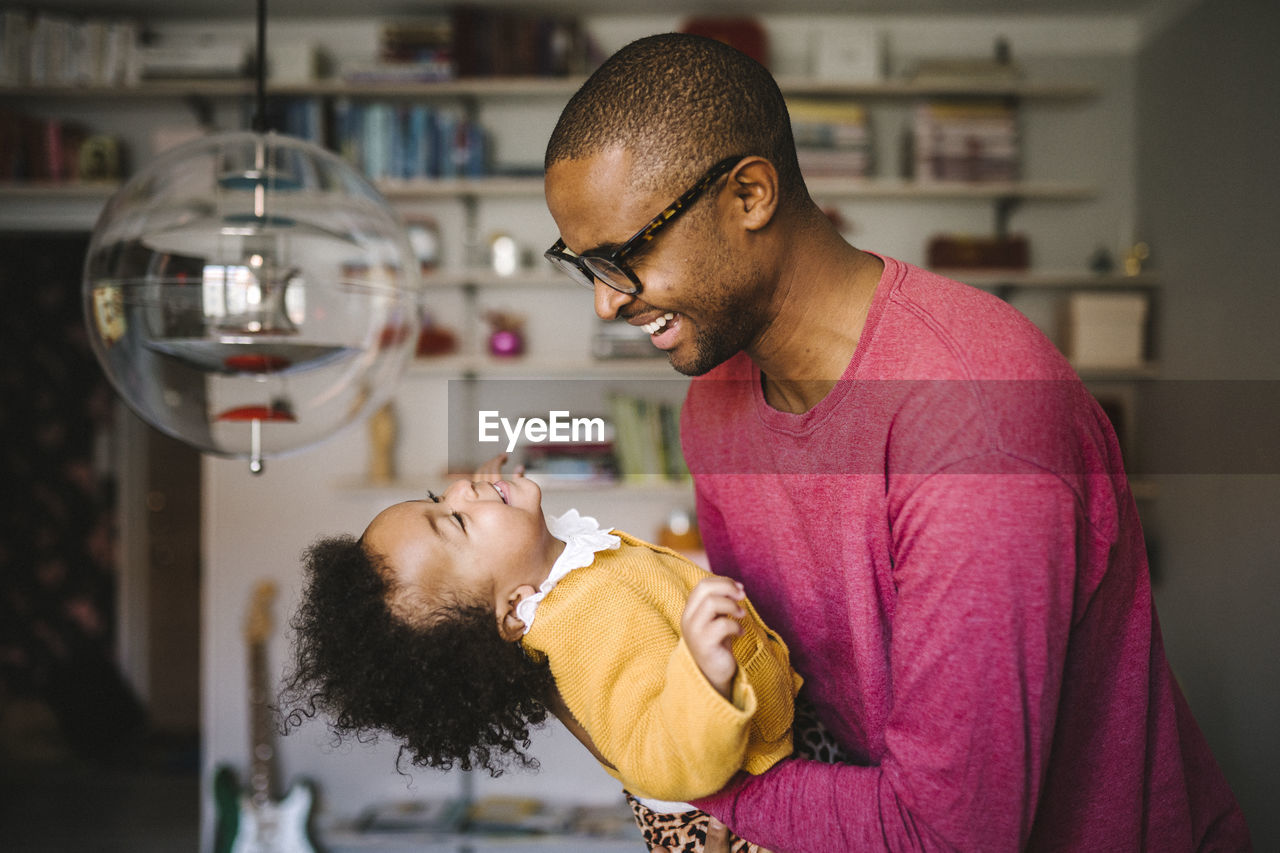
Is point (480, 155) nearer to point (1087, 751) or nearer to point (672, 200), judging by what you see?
point (672, 200)

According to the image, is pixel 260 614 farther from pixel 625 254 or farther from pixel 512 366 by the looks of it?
pixel 625 254

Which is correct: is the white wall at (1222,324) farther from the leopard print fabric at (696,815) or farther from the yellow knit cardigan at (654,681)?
the yellow knit cardigan at (654,681)

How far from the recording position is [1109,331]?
9.80 ft

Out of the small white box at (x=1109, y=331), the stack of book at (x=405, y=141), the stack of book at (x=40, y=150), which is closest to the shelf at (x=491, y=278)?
the stack of book at (x=405, y=141)

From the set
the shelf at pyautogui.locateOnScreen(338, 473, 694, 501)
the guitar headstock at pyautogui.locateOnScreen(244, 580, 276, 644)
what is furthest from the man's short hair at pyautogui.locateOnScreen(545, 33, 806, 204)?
the guitar headstock at pyautogui.locateOnScreen(244, 580, 276, 644)

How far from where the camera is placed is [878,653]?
0.89m

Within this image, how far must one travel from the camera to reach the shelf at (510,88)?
9.89 ft

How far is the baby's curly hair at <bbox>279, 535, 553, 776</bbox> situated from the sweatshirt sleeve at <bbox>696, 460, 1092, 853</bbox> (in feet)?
1.53

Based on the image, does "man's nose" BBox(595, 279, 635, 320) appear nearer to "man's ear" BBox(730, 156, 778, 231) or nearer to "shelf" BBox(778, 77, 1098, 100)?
"man's ear" BBox(730, 156, 778, 231)

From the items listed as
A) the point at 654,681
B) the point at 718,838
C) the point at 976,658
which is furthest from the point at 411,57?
the point at 976,658

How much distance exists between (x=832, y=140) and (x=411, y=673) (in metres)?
2.67

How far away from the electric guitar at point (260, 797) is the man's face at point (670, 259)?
117 inches

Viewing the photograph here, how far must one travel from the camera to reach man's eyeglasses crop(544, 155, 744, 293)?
0.83m

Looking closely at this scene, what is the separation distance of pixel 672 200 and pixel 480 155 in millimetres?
2573
